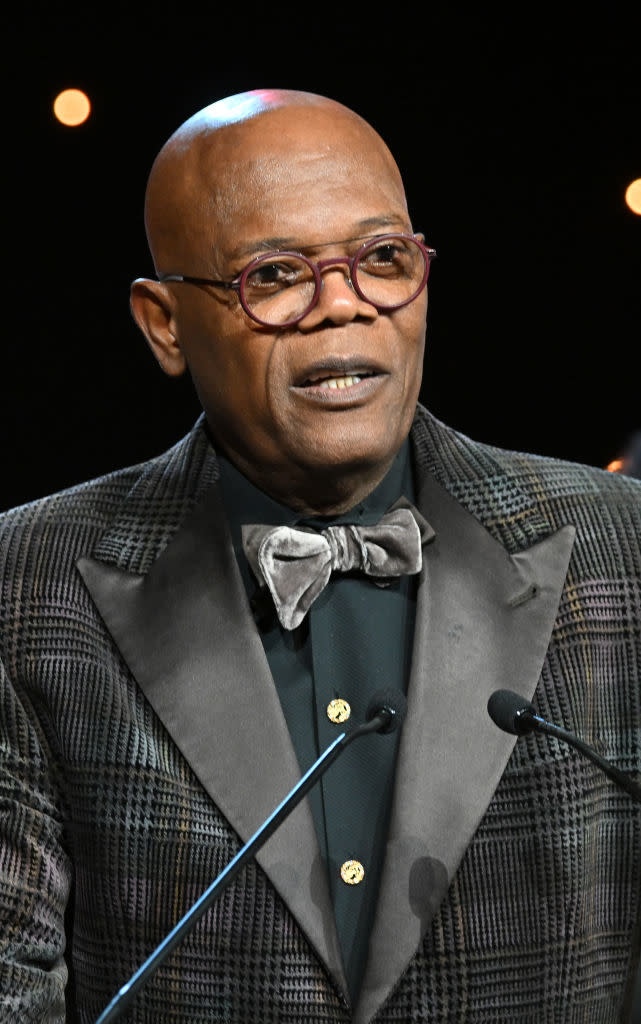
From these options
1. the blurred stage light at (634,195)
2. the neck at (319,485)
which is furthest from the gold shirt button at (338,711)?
the blurred stage light at (634,195)

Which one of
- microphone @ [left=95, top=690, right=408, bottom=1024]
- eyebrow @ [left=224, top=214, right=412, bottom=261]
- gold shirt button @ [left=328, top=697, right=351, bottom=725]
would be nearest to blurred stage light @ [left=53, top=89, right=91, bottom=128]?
eyebrow @ [left=224, top=214, right=412, bottom=261]

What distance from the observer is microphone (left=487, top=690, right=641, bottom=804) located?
169 centimetres

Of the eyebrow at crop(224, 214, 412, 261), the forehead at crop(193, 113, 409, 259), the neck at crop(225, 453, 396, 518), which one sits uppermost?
the forehead at crop(193, 113, 409, 259)

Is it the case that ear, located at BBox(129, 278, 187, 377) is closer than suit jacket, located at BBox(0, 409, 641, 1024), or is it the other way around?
suit jacket, located at BBox(0, 409, 641, 1024)

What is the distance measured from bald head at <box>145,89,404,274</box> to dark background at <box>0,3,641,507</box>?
1.79 ft

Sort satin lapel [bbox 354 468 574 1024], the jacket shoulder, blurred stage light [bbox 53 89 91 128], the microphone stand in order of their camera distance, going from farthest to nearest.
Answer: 1. blurred stage light [bbox 53 89 91 128]
2. the jacket shoulder
3. satin lapel [bbox 354 468 574 1024]
4. the microphone stand

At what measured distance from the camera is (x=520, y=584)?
2135mm

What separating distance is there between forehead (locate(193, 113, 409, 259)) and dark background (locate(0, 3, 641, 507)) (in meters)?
0.60

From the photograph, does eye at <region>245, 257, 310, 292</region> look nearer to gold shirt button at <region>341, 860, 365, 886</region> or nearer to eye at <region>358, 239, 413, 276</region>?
eye at <region>358, 239, 413, 276</region>

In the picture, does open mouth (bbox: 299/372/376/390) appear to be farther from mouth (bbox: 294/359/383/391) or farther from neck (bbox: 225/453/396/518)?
Result: neck (bbox: 225/453/396/518)

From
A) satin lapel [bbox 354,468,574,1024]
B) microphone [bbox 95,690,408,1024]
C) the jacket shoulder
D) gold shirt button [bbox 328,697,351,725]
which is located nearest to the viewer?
microphone [bbox 95,690,408,1024]

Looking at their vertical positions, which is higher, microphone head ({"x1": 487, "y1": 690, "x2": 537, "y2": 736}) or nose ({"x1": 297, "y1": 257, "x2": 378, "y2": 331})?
nose ({"x1": 297, "y1": 257, "x2": 378, "y2": 331})

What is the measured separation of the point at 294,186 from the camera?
2051 millimetres

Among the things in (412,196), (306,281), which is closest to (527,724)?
(306,281)
